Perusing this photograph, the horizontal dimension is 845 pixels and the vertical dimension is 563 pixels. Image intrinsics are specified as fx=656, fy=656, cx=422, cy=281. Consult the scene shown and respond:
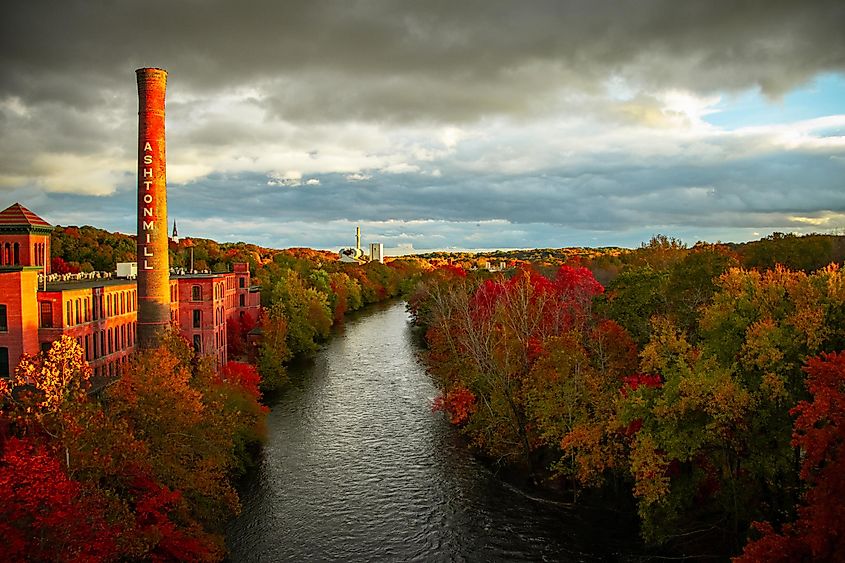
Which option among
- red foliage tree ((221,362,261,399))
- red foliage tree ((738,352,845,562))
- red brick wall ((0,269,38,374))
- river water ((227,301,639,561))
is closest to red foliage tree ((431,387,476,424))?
river water ((227,301,639,561))

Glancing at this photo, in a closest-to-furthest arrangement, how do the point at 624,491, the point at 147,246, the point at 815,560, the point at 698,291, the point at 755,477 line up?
the point at 815,560
the point at 755,477
the point at 624,491
the point at 698,291
the point at 147,246

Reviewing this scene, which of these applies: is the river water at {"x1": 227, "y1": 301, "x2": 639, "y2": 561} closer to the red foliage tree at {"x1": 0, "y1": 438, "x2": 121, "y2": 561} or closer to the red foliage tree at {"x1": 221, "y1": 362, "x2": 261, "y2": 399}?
the red foliage tree at {"x1": 221, "y1": 362, "x2": 261, "y2": 399}

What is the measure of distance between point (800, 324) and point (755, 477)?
635 cm

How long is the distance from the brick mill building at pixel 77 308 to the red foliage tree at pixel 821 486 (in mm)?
30657

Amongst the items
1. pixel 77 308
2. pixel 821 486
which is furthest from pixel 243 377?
pixel 821 486

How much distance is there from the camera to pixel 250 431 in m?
41.5

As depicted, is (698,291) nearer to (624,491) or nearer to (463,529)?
(624,491)

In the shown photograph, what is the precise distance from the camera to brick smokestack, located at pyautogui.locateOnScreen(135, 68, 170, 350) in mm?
49281

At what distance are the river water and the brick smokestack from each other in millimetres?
12485

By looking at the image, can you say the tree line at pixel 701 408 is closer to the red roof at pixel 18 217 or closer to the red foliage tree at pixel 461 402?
the red foliage tree at pixel 461 402

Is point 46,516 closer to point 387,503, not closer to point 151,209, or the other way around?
point 387,503

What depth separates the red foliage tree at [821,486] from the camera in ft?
56.7

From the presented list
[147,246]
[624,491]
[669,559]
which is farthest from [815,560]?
[147,246]

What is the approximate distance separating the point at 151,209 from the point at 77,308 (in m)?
9.96
